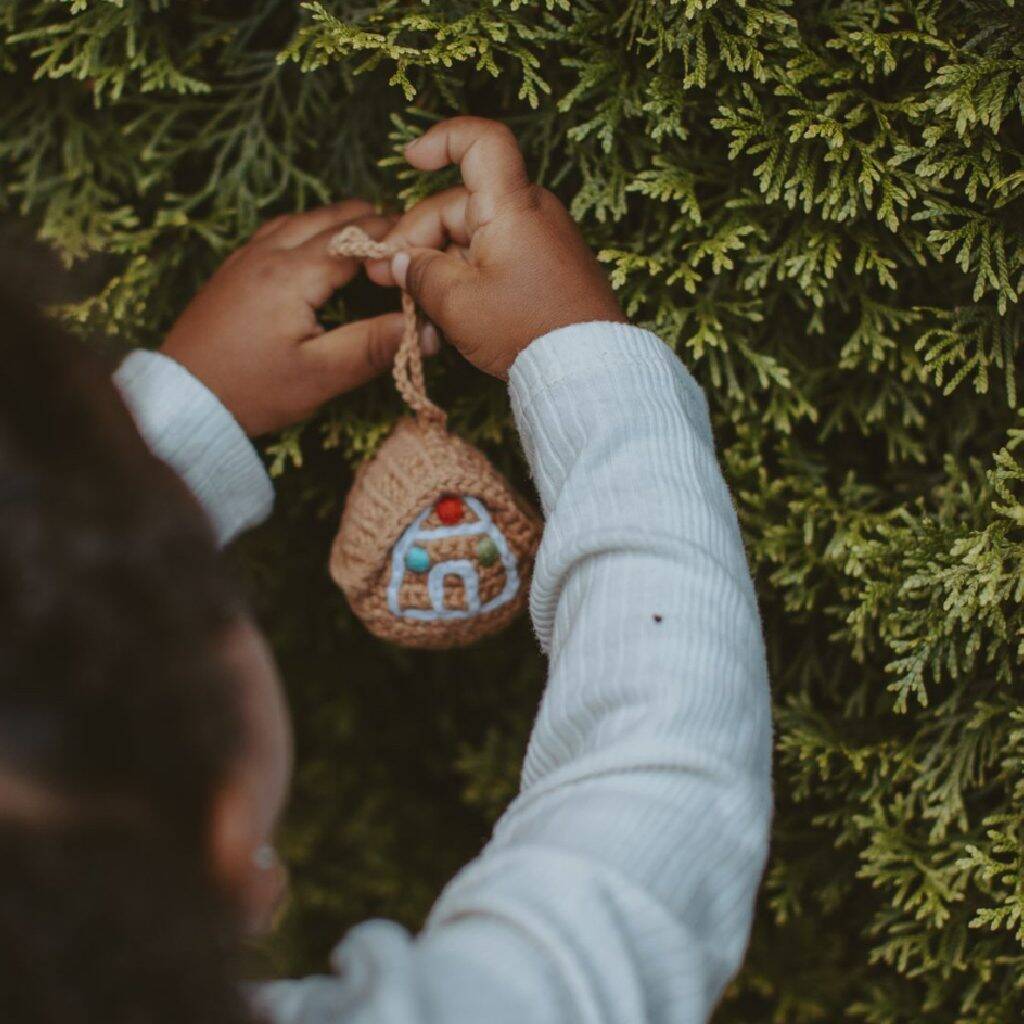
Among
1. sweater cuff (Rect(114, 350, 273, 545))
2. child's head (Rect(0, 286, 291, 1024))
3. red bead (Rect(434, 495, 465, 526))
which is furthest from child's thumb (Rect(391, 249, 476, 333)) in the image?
child's head (Rect(0, 286, 291, 1024))

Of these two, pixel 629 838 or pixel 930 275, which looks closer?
pixel 629 838

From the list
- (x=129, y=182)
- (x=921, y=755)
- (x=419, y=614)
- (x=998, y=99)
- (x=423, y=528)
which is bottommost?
(x=921, y=755)

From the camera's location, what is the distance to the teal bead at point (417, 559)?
1.38 metres

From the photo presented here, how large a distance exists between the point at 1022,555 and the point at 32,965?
4.03ft

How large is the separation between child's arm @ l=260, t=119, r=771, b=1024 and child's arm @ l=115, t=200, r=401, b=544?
0.11m

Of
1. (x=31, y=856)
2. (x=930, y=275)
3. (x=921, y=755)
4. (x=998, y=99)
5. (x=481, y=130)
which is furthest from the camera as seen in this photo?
(x=921, y=755)

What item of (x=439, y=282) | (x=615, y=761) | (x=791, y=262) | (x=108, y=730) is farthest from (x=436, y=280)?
(x=108, y=730)

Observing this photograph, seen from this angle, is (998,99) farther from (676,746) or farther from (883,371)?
(676,746)

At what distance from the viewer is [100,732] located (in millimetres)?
811

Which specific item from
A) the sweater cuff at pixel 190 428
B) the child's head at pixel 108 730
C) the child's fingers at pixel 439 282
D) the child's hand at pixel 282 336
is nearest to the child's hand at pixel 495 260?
the child's fingers at pixel 439 282

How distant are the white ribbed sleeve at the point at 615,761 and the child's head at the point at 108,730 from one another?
6.3 inches

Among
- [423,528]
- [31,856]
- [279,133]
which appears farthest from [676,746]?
[279,133]

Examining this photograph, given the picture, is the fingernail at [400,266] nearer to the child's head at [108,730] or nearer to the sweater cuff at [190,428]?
the sweater cuff at [190,428]

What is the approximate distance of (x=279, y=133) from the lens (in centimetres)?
178
